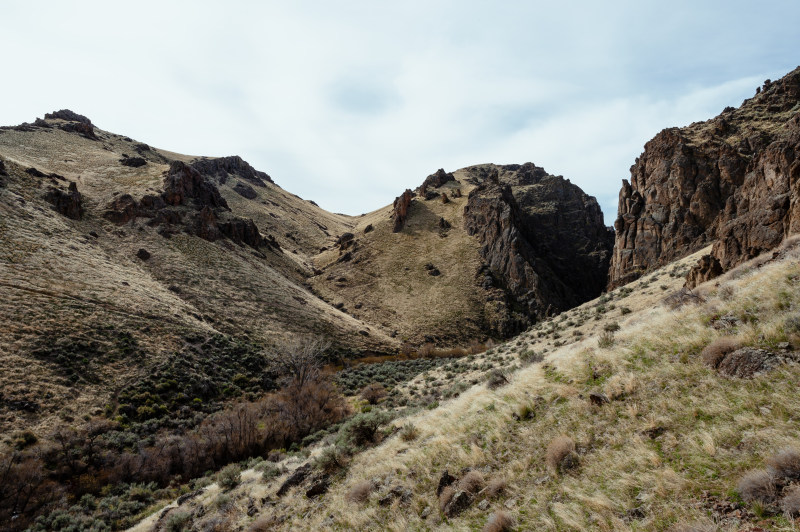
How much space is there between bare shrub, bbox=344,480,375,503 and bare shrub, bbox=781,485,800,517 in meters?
8.34

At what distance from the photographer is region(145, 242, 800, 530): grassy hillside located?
5379mm

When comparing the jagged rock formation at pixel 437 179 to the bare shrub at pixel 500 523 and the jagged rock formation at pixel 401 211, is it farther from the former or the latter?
the bare shrub at pixel 500 523

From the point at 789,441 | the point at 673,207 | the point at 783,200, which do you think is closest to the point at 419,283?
the point at 673,207

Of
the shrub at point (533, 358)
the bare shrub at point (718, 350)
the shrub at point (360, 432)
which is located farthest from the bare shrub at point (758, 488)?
the shrub at point (360, 432)

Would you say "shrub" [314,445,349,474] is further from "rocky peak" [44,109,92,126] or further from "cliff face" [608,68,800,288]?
"rocky peak" [44,109,92,126]

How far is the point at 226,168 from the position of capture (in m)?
146

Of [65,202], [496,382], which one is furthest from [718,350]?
[65,202]

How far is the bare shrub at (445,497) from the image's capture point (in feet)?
25.8

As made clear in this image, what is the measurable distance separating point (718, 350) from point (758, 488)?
386 cm

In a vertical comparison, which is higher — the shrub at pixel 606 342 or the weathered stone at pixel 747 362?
the weathered stone at pixel 747 362

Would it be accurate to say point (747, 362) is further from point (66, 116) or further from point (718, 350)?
point (66, 116)

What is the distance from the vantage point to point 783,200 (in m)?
20.7

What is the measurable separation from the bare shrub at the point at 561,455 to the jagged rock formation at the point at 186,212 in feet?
221

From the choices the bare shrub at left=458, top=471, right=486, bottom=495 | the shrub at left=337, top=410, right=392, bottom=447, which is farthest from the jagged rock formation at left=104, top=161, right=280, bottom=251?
the bare shrub at left=458, top=471, right=486, bottom=495
